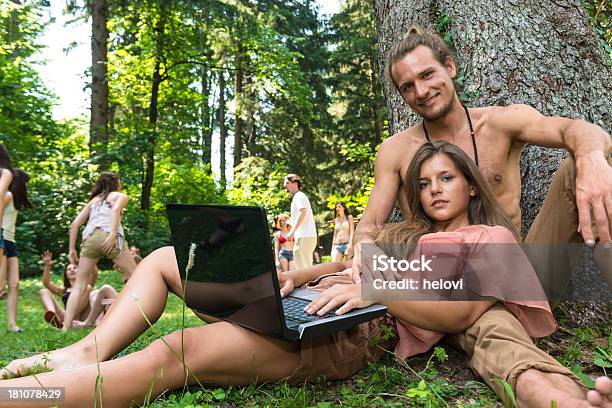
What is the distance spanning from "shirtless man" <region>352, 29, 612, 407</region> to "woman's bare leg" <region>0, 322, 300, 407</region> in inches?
21.1

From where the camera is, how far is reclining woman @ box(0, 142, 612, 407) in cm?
179

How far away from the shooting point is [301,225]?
976 centimetres

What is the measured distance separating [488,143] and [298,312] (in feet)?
4.86

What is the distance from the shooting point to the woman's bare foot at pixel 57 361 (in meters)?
2.10

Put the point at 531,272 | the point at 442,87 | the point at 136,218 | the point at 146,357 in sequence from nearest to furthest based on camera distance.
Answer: the point at 146,357, the point at 531,272, the point at 442,87, the point at 136,218

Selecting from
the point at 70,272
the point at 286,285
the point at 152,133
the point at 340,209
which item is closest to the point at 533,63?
the point at 286,285

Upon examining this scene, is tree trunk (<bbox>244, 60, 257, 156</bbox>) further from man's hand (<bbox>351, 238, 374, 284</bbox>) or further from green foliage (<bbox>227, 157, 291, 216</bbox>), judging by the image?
man's hand (<bbox>351, 238, 374, 284</bbox>)

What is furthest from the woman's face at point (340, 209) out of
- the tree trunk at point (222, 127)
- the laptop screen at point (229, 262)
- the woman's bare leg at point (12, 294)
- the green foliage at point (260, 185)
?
the tree trunk at point (222, 127)

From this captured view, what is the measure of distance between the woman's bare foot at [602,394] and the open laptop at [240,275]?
0.83 m

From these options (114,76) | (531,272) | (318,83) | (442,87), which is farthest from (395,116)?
(318,83)

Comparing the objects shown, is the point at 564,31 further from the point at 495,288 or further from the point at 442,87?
the point at 495,288

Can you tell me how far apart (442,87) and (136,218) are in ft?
46.5

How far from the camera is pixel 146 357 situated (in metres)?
1.95

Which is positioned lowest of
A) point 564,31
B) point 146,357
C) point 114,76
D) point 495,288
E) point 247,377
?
point 247,377
